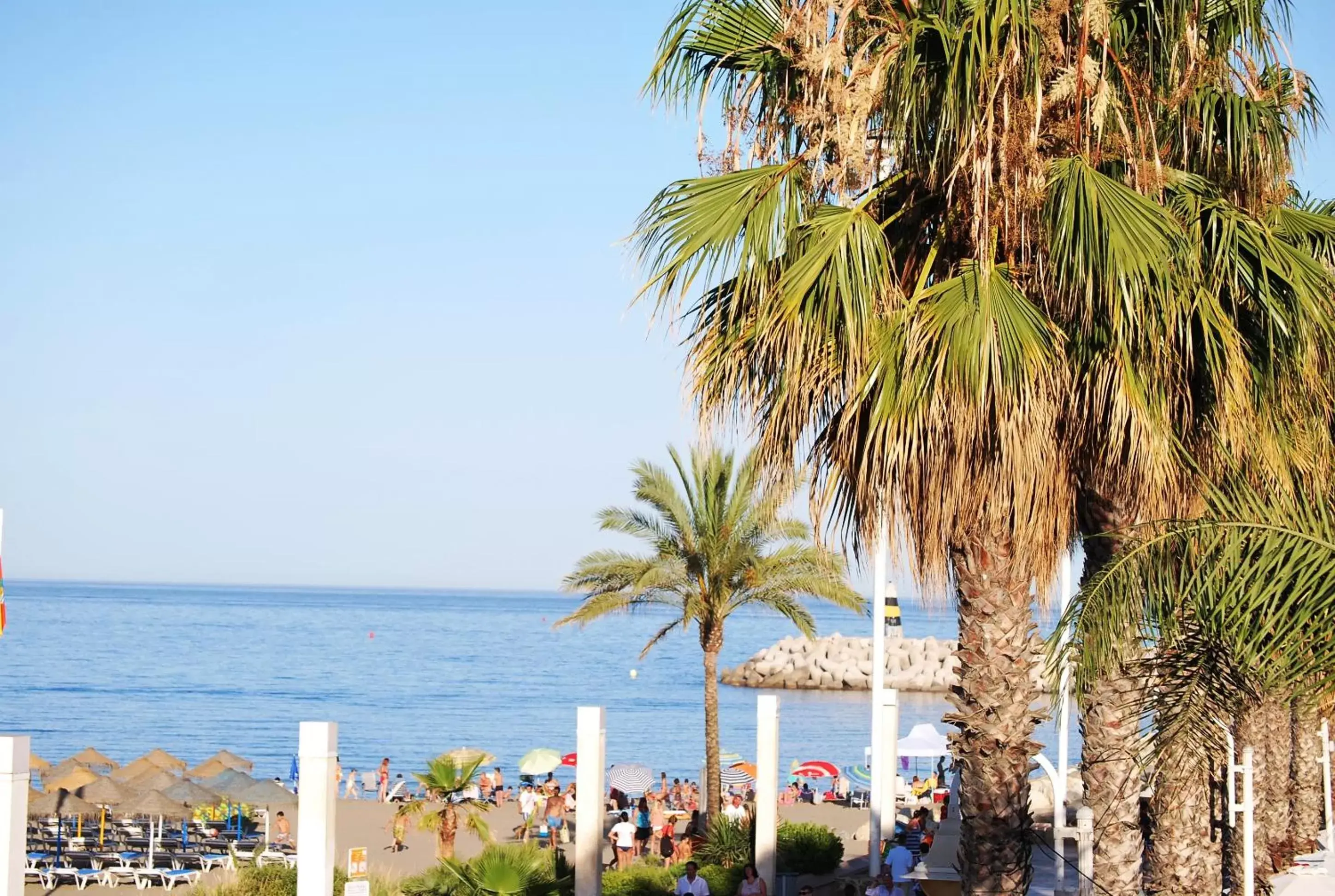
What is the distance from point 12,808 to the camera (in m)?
11.6

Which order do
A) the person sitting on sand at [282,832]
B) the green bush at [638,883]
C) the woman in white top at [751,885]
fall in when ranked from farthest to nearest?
the person sitting on sand at [282,832]
the green bush at [638,883]
the woman in white top at [751,885]

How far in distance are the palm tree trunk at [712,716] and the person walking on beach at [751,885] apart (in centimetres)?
707

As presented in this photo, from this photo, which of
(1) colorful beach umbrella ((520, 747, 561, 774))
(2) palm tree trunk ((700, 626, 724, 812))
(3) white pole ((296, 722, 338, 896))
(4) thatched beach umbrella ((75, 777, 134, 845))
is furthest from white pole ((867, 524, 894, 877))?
(1) colorful beach umbrella ((520, 747, 561, 774))

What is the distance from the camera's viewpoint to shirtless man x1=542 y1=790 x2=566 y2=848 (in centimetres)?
2469

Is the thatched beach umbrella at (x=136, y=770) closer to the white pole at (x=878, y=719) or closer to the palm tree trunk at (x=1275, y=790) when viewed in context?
the white pole at (x=878, y=719)

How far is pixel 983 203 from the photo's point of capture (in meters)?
8.34

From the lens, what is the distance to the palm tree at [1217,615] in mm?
6641

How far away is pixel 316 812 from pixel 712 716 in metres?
12.6

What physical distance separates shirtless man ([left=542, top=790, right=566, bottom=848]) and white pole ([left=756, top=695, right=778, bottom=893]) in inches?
317

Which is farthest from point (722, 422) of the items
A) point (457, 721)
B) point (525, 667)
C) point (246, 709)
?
point (525, 667)

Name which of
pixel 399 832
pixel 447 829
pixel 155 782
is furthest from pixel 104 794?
pixel 447 829

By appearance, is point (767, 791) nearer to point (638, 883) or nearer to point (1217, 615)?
point (638, 883)

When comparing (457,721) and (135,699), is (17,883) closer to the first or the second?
(457,721)

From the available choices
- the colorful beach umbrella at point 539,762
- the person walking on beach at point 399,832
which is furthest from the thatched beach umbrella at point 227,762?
the colorful beach umbrella at point 539,762
